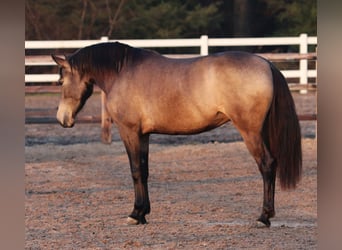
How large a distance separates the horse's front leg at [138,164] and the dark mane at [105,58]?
21.9 inches

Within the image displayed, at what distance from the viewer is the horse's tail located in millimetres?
5246

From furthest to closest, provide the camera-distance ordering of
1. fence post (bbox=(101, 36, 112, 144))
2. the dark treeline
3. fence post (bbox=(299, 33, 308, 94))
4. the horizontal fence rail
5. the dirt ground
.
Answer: the dark treeline < fence post (bbox=(299, 33, 308, 94)) < the horizontal fence rail < fence post (bbox=(101, 36, 112, 144)) < the dirt ground

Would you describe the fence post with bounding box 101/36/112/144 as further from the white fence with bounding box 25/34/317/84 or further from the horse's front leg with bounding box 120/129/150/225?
the horse's front leg with bounding box 120/129/150/225

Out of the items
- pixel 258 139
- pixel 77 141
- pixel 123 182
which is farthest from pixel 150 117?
pixel 77 141

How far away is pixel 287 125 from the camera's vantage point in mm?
5273

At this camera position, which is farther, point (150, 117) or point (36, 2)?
point (36, 2)

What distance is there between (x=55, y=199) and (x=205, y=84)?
219 cm

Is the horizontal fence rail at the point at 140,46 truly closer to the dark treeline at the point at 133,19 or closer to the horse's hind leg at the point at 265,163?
the horse's hind leg at the point at 265,163

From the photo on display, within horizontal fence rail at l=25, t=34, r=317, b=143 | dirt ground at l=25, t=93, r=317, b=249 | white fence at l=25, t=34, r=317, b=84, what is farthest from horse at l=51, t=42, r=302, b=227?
white fence at l=25, t=34, r=317, b=84

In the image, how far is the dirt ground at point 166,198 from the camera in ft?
15.6

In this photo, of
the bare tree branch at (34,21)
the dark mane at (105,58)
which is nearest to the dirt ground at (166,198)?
the dark mane at (105,58)

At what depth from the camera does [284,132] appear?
17.3 feet
